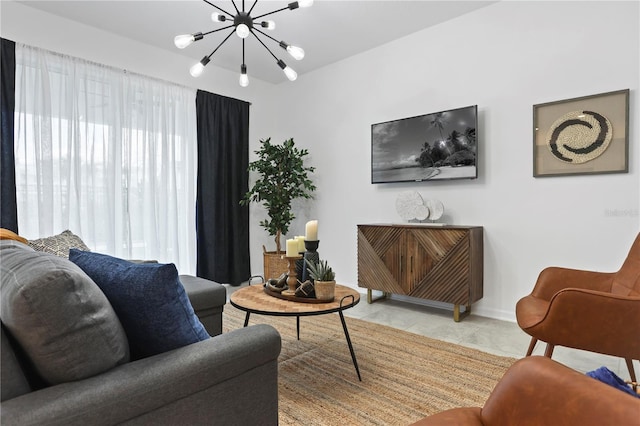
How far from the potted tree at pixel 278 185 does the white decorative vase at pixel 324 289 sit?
2.37 meters

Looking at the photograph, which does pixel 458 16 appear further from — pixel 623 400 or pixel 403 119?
pixel 623 400

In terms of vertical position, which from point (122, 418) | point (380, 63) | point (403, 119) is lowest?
point (122, 418)

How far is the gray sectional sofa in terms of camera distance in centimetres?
81

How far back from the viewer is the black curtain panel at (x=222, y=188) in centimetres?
435

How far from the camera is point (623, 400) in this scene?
2.55ft

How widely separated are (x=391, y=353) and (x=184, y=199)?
9.78ft

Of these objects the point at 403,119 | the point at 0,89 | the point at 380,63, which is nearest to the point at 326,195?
the point at 403,119

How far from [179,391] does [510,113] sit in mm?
3259

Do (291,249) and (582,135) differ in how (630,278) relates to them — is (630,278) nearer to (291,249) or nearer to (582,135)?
(582,135)

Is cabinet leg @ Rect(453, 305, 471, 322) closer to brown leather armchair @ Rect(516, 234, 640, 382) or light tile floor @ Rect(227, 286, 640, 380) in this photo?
light tile floor @ Rect(227, 286, 640, 380)

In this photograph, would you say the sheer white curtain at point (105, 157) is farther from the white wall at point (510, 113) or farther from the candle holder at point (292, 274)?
the candle holder at point (292, 274)

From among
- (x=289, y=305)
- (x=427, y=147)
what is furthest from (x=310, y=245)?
(x=427, y=147)

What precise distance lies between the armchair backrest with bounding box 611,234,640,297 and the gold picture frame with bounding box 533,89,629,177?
0.87 meters

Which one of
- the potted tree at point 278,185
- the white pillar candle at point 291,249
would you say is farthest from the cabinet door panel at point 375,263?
the white pillar candle at point 291,249
